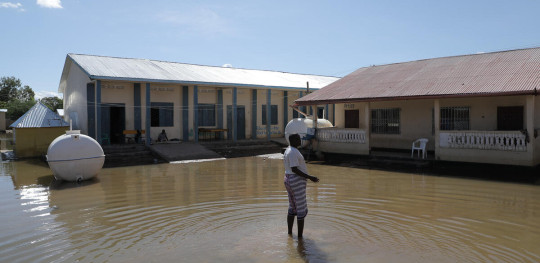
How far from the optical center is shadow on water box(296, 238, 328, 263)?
17.3 feet

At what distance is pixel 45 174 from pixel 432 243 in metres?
13.1

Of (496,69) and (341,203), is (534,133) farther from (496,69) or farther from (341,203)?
(341,203)

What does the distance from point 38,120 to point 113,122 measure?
3.45m

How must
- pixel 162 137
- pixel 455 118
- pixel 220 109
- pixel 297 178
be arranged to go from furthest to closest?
pixel 220 109
pixel 162 137
pixel 455 118
pixel 297 178

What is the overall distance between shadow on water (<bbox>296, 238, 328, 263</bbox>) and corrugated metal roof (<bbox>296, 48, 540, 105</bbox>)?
9172mm

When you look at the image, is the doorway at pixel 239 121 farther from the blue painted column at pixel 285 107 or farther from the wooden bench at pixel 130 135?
the wooden bench at pixel 130 135

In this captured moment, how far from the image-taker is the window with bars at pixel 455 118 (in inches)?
602

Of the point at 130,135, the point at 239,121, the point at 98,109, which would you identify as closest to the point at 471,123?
the point at 239,121

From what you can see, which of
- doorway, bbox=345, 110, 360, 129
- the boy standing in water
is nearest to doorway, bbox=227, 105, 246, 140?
doorway, bbox=345, 110, 360, 129

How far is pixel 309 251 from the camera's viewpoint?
554 centimetres

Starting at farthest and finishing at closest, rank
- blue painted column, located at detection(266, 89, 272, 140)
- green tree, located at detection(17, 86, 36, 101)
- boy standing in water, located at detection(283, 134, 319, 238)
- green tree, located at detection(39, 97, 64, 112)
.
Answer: green tree, located at detection(17, 86, 36, 101), green tree, located at detection(39, 97, 64, 112), blue painted column, located at detection(266, 89, 272, 140), boy standing in water, located at detection(283, 134, 319, 238)

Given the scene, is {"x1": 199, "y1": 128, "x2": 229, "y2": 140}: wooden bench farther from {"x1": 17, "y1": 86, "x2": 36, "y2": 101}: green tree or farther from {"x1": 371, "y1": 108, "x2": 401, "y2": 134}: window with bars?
{"x1": 17, "y1": 86, "x2": 36, "y2": 101}: green tree

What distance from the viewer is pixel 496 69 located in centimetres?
1445

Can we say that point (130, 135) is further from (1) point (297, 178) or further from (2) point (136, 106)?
(1) point (297, 178)
